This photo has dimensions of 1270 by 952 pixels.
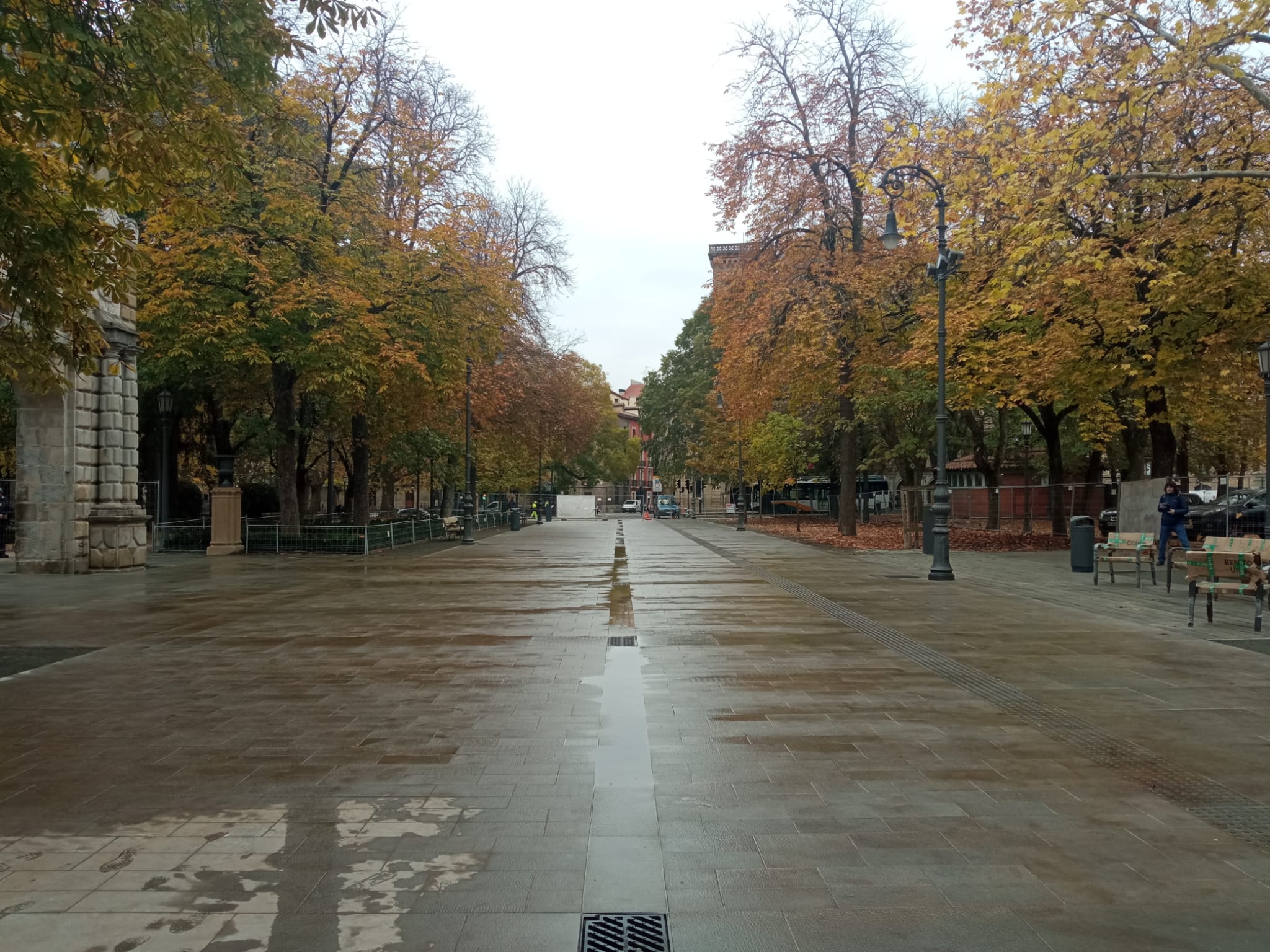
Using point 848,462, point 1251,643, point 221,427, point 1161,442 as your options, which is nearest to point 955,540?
point 848,462

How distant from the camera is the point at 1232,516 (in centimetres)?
2805

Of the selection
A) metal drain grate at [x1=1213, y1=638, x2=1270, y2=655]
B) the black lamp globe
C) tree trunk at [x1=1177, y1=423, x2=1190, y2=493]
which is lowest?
metal drain grate at [x1=1213, y1=638, x2=1270, y2=655]

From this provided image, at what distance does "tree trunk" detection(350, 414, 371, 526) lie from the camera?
2830cm

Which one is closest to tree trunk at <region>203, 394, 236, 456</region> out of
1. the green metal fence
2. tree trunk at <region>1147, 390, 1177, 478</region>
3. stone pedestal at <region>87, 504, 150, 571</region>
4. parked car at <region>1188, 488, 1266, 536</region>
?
the green metal fence

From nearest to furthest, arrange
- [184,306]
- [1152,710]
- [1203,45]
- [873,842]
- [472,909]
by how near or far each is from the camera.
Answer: [472,909]
[873,842]
[1152,710]
[1203,45]
[184,306]

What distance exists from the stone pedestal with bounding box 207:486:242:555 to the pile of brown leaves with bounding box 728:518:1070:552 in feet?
57.3

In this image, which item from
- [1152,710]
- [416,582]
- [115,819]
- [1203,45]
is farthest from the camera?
[416,582]

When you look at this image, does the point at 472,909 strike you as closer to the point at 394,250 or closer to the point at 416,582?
the point at 416,582

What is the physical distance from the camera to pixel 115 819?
14.9 feet

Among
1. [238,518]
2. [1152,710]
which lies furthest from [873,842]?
[238,518]

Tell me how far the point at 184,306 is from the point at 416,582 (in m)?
9.01

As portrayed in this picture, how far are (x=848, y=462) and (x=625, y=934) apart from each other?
2711 cm

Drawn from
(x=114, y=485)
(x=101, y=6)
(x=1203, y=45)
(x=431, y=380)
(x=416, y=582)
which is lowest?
(x=416, y=582)

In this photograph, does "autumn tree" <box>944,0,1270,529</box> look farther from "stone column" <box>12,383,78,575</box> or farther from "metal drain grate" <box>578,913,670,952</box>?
"stone column" <box>12,383,78,575</box>
